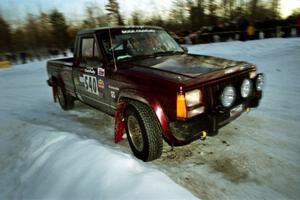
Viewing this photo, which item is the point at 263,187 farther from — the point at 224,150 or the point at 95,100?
the point at 95,100

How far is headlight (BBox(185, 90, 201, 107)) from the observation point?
2.94 m

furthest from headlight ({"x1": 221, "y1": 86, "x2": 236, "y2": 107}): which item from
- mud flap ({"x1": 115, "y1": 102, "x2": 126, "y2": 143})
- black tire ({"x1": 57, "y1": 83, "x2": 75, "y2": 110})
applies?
black tire ({"x1": 57, "y1": 83, "x2": 75, "y2": 110})

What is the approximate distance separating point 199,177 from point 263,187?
2.20 ft

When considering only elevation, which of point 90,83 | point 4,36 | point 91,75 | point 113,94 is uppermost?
point 4,36

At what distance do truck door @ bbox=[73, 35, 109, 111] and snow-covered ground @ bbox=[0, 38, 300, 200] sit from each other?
23.0 inches

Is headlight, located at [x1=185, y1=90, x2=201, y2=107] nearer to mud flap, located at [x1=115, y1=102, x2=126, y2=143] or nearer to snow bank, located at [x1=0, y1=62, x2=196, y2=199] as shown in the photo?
snow bank, located at [x1=0, y1=62, x2=196, y2=199]

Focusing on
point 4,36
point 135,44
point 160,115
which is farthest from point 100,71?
point 4,36

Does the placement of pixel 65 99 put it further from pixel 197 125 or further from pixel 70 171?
pixel 197 125

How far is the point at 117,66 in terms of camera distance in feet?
12.6

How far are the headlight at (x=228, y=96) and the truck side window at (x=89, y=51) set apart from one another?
1.96 metres

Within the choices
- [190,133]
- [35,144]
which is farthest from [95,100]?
[190,133]

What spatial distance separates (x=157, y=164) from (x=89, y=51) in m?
2.25

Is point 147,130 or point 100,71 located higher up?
point 100,71

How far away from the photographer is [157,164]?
3.39 meters
